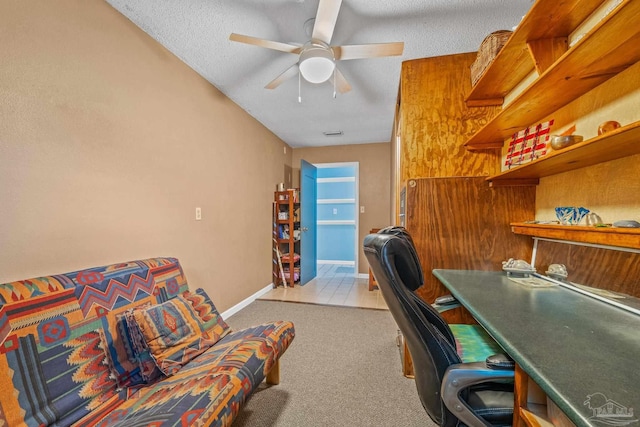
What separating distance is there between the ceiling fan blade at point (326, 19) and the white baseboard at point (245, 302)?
8.97ft

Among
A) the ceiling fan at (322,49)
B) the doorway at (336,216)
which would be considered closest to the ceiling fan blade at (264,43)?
the ceiling fan at (322,49)

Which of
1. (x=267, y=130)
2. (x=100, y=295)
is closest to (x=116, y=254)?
(x=100, y=295)

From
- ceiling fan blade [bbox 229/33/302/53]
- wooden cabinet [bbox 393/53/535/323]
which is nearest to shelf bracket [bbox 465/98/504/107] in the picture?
wooden cabinet [bbox 393/53/535/323]

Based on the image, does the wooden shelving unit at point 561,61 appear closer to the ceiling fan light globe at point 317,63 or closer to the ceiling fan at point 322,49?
the ceiling fan at point 322,49

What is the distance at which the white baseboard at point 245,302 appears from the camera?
2881 millimetres

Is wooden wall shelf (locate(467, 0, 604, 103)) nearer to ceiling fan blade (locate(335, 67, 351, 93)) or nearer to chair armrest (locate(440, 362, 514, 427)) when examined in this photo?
ceiling fan blade (locate(335, 67, 351, 93))

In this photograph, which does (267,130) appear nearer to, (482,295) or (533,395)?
(482,295)

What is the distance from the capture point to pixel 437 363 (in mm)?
892

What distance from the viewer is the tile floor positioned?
341 cm

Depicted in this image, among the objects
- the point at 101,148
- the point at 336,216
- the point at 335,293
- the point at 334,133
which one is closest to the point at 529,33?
the point at 101,148

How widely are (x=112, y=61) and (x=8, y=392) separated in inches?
72.2

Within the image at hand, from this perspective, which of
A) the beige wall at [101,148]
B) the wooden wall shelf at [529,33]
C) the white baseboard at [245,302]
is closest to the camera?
the wooden wall shelf at [529,33]

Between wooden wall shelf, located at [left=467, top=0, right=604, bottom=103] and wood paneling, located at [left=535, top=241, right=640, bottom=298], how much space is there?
107 cm

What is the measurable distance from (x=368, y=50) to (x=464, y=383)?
188cm
